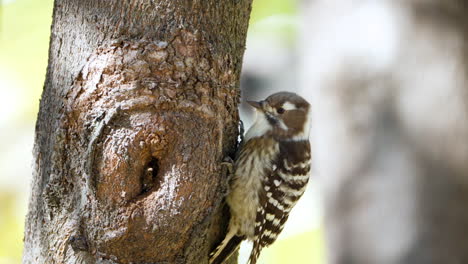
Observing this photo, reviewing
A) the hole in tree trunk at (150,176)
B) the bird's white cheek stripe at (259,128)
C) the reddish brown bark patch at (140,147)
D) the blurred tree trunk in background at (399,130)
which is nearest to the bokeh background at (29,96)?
the blurred tree trunk in background at (399,130)

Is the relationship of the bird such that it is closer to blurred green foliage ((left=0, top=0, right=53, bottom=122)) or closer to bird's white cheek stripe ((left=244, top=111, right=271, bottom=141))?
bird's white cheek stripe ((left=244, top=111, right=271, bottom=141))

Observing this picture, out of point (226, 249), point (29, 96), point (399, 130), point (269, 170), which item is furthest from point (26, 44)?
point (226, 249)

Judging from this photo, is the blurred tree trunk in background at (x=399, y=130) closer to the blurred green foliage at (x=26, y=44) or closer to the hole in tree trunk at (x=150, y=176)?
the hole in tree trunk at (x=150, y=176)

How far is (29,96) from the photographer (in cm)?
698

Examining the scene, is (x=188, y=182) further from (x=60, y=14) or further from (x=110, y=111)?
(x=60, y=14)

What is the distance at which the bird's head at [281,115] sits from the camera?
4520 mm

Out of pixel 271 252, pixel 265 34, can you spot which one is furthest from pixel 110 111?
pixel 265 34

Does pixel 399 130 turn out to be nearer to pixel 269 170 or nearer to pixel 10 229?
pixel 269 170

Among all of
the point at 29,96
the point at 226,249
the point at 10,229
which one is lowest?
the point at 10,229

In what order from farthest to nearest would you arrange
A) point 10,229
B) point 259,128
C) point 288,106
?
1. point 10,229
2. point 288,106
3. point 259,128

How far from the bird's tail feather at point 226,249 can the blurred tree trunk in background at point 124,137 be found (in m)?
0.34

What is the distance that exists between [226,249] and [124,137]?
3.33 ft

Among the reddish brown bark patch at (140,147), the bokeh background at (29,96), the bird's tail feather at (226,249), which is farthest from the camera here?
the bokeh background at (29,96)

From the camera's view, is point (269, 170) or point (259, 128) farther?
point (259, 128)
